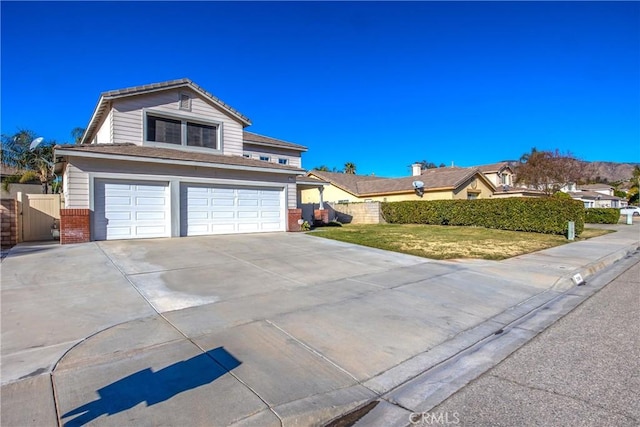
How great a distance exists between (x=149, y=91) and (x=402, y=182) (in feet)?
68.1

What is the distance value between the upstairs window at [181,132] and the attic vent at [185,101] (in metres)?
0.58

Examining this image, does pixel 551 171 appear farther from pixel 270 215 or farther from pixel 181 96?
pixel 181 96

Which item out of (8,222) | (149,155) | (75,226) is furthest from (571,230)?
(8,222)

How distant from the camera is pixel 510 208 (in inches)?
760

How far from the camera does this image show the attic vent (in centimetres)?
1594

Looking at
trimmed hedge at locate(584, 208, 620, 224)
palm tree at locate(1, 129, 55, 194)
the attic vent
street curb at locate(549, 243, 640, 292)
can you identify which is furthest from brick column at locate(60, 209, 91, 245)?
trimmed hedge at locate(584, 208, 620, 224)

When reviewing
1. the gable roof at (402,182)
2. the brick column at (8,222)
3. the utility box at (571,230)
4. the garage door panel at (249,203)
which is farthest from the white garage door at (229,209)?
the gable roof at (402,182)

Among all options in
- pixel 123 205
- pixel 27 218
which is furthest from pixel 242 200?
pixel 27 218

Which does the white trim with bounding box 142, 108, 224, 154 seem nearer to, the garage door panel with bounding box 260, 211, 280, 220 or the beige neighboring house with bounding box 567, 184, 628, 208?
the garage door panel with bounding box 260, 211, 280, 220

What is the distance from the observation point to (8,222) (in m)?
11.5

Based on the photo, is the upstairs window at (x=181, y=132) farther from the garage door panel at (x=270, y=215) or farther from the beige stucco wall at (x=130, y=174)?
the garage door panel at (x=270, y=215)

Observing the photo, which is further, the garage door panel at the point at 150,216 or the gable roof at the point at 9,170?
the gable roof at the point at 9,170

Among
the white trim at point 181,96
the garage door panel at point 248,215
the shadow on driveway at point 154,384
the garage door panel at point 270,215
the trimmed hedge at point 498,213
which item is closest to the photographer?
the shadow on driveway at point 154,384

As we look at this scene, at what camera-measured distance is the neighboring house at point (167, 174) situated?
38.3 ft
